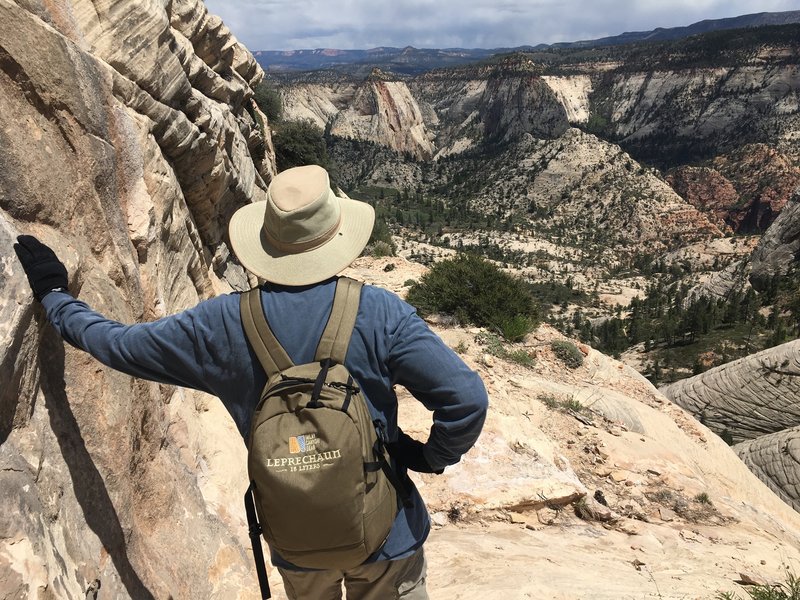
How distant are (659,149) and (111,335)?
119 metres

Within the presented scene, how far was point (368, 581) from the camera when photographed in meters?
2.14

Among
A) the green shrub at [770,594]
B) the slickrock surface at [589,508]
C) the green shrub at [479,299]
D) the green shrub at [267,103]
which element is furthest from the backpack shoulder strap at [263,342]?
the green shrub at [267,103]

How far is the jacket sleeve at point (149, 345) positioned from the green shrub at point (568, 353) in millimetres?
9372

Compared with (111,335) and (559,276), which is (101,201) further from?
(559,276)

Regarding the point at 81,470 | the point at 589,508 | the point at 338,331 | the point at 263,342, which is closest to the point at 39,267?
the point at 81,470

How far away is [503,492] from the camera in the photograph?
5488mm

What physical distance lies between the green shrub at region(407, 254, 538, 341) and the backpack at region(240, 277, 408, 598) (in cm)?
918

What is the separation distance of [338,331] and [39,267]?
4.33 ft

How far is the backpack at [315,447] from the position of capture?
161cm

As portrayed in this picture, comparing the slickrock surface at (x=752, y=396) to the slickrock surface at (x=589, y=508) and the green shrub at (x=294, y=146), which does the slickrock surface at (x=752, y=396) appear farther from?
the green shrub at (x=294, y=146)

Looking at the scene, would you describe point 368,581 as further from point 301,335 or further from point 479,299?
point 479,299

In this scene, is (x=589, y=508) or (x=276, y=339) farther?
(x=589, y=508)

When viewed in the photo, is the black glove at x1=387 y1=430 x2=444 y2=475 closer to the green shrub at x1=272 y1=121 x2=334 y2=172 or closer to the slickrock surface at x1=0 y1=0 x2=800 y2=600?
the slickrock surface at x1=0 y1=0 x2=800 y2=600

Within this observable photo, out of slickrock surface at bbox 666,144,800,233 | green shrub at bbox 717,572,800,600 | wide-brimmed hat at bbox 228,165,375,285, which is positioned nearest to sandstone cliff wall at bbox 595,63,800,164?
slickrock surface at bbox 666,144,800,233
